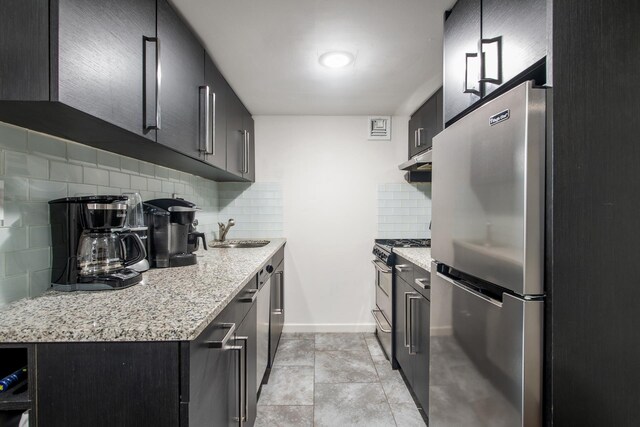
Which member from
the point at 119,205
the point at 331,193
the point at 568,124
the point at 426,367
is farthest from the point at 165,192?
the point at 568,124

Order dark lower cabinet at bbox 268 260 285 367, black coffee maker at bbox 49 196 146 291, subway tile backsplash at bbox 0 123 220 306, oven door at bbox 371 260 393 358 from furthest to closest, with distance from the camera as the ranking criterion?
oven door at bbox 371 260 393 358 → dark lower cabinet at bbox 268 260 285 367 → black coffee maker at bbox 49 196 146 291 → subway tile backsplash at bbox 0 123 220 306

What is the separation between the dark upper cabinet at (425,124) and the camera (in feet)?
6.96

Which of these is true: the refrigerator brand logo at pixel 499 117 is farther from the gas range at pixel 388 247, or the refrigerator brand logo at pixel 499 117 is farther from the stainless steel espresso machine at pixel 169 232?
the stainless steel espresso machine at pixel 169 232

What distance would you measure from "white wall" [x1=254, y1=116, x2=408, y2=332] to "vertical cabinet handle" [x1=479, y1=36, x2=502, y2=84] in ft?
6.02

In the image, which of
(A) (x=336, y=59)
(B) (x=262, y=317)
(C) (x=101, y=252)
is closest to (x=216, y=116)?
(A) (x=336, y=59)

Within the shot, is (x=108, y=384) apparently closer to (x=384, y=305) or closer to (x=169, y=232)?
(x=169, y=232)

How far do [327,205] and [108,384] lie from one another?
2337mm

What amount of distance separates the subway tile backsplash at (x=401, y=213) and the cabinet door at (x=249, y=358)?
Answer: 1.76 meters

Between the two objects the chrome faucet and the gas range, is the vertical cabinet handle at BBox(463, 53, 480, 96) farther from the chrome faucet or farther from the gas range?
the chrome faucet

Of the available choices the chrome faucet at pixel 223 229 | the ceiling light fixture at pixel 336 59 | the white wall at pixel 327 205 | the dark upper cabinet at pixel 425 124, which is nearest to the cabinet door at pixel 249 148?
the white wall at pixel 327 205

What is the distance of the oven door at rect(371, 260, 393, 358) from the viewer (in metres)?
2.22

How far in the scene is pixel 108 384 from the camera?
0.69 meters

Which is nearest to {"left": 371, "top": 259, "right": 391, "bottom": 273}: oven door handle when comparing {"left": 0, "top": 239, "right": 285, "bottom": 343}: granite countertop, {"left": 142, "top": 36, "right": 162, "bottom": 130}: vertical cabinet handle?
{"left": 0, "top": 239, "right": 285, "bottom": 343}: granite countertop

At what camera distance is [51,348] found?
0.68 meters
